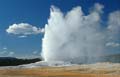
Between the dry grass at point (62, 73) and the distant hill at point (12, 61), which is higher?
the distant hill at point (12, 61)

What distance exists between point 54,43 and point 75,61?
5.05 metres

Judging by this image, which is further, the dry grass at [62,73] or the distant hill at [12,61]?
the distant hill at [12,61]

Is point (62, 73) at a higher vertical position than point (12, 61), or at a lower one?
lower

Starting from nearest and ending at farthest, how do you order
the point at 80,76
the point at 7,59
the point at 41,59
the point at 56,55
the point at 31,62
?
the point at 80,76 < the point at 7,59 < the point at 31,62 < the point at 41,59 < the point at 56,55

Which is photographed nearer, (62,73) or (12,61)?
(62,73)

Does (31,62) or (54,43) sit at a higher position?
(54,43)

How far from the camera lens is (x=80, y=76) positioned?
2100 centimetres

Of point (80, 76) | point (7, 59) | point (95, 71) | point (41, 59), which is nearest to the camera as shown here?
point (80, 76)

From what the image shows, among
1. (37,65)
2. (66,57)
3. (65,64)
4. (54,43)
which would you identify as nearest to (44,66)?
(37,65)

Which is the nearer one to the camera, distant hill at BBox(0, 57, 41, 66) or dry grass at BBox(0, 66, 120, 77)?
dry grass at BBox(0, 66, 120, 77)

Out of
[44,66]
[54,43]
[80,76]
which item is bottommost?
[80,76]

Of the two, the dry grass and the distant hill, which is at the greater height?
the distant hill

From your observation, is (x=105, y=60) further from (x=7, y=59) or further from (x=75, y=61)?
(x=7, y=59)

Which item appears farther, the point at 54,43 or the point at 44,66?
the point at 54,43
